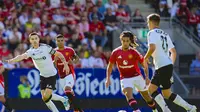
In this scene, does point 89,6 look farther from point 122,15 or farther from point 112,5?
point 122,15

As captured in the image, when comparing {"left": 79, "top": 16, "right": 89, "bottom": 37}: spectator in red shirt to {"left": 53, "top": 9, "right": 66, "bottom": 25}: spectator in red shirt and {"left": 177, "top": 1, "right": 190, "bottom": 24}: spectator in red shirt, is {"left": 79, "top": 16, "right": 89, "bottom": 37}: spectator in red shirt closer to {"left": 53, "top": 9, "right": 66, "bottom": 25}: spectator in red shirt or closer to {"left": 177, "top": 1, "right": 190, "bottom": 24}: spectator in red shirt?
{"left": 53, "top": 9, "right": 66, "bottom": 25}: spectator in red shirt

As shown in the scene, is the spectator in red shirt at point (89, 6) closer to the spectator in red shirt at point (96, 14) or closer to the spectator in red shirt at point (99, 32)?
the spectator in red shirt at point (96, 14)

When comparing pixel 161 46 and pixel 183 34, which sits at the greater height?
pixel 161 46

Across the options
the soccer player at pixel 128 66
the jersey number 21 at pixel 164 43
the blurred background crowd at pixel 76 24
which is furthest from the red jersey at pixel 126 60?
the blurred background crowd at pixel 76 24

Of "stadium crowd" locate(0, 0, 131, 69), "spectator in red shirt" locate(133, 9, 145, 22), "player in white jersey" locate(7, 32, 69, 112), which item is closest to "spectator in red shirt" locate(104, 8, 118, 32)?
"stadium crowd" locate(0, 0, 131, 69)

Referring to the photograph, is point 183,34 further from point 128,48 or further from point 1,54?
point 128,48

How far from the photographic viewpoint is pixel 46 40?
24.6 meters

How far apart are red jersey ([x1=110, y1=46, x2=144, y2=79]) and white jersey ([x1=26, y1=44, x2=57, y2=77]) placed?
185cm

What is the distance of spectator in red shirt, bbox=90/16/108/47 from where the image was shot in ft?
83.8

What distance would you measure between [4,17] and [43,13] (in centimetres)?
138

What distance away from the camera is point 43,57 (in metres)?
18.5

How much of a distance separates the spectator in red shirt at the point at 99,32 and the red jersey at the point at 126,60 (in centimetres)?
804

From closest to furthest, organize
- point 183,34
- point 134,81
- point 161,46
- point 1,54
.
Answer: point 161,46
point 134,81
point 1,54
point 183,34

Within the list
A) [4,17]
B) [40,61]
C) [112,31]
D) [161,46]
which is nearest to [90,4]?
[112,31]
